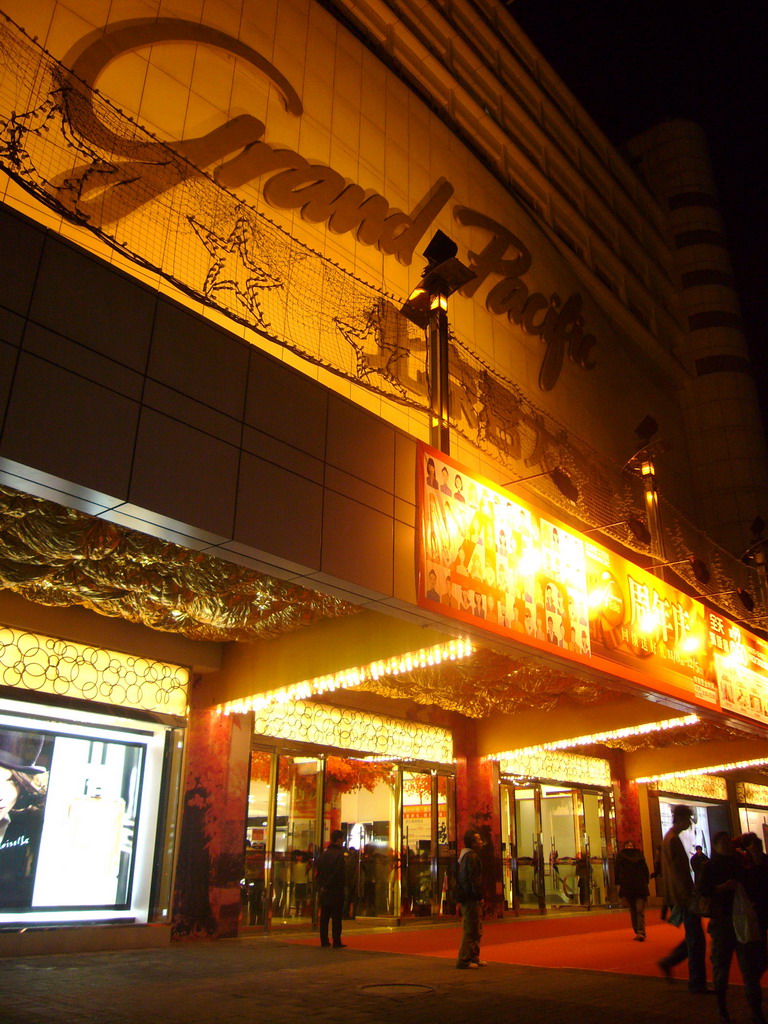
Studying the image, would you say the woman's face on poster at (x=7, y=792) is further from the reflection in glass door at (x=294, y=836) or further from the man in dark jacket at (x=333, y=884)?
the reflection in glass door at (x=294, y=836)

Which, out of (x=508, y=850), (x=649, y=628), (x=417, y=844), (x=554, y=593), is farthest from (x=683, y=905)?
(x=508, y=850)

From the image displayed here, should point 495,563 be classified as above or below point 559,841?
above

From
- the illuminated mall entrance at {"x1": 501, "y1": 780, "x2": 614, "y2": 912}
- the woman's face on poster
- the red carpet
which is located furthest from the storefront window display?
the illuminated mall entrance at {"x1": 501, "y1": 780, "x2": 614, "y2": 912}

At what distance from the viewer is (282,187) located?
36.9ft

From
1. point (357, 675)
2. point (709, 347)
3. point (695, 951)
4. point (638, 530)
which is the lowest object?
point (695, 951)

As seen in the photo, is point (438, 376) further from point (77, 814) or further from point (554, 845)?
point (554, 845)

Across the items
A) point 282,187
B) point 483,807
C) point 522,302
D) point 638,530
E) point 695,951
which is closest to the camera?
point 695,951

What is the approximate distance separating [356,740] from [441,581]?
6.88m

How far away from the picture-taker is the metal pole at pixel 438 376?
8352 millimetres

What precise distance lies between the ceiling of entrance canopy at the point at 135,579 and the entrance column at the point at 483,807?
7.22 m

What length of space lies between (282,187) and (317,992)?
33.3 feet

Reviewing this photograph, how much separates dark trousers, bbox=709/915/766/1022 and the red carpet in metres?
2.04

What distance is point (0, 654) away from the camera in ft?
28.7

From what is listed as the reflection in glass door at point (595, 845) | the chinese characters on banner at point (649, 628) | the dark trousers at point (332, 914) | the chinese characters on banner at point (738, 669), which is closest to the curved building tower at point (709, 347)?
the reflection in glass door at point (595, 845)
